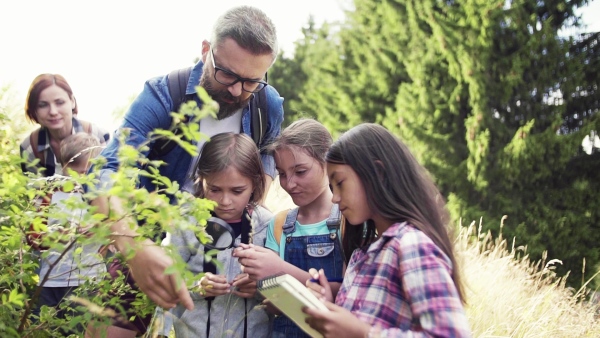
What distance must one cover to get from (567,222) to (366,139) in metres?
6.53

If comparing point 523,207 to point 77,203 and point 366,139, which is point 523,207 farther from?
point 77,203

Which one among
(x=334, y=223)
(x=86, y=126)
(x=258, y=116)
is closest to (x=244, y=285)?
(x=334, y=223)

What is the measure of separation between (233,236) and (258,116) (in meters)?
0.75

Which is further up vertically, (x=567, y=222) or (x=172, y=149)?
(x=172, y=149)

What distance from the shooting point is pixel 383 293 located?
2.08 metres

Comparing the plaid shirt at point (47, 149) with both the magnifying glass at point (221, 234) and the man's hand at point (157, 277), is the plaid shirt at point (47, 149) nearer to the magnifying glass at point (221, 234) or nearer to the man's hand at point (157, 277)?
the magnifying glass at point (221, 234)

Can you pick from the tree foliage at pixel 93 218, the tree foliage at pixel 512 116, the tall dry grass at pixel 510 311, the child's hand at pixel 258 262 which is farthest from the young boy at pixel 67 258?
the tree foliage at pixel 512 116

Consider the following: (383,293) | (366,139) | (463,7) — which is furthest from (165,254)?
(463,7)

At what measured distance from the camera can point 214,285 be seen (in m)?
2.49

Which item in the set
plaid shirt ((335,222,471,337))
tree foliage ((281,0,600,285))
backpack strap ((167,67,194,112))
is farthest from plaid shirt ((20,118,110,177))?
tree foliage ((281,0,600,285))

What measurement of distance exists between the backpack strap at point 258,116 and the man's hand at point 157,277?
1.26m

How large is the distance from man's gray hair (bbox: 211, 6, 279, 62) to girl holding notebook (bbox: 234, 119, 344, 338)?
0.42 metres

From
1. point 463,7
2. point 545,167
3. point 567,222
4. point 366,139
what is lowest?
point 567,222

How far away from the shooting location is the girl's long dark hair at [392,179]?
223 centimetres
